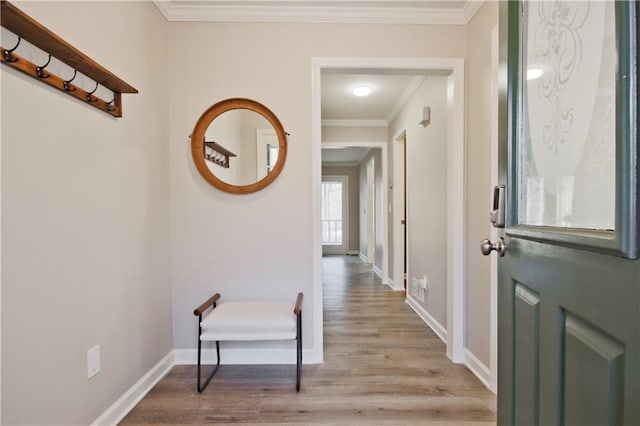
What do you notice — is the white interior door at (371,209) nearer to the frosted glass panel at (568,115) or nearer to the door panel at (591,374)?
the frosted glass panel at (568,115)

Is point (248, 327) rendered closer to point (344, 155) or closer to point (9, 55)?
point (9, 55)

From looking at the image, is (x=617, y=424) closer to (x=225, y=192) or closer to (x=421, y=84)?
(x=225, y=192)

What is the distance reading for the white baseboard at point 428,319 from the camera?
261 cm

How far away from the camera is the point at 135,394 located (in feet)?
5.71

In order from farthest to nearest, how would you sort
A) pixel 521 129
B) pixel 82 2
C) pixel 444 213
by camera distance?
pixel 444 213 → pixel 82 2 → pixel 521 129

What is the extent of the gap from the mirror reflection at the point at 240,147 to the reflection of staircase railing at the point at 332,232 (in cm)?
622

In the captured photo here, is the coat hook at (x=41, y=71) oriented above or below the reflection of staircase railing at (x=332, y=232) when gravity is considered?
above

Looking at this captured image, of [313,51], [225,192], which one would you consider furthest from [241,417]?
[313,51]

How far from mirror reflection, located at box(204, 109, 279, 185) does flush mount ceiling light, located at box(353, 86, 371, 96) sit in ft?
5.08

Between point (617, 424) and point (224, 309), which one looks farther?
point (224, 309)

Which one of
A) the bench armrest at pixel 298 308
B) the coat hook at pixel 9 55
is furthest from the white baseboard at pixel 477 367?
the coat hook at pixel 9 55

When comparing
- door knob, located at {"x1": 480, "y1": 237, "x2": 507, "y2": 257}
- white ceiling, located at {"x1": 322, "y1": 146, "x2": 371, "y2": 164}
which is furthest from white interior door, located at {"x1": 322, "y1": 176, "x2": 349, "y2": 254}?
door knob, located at {"x1": 480, "y1": 237, "x2": 507, "y2": 257}

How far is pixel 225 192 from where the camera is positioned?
2.18 metres

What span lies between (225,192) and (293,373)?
1.30m
